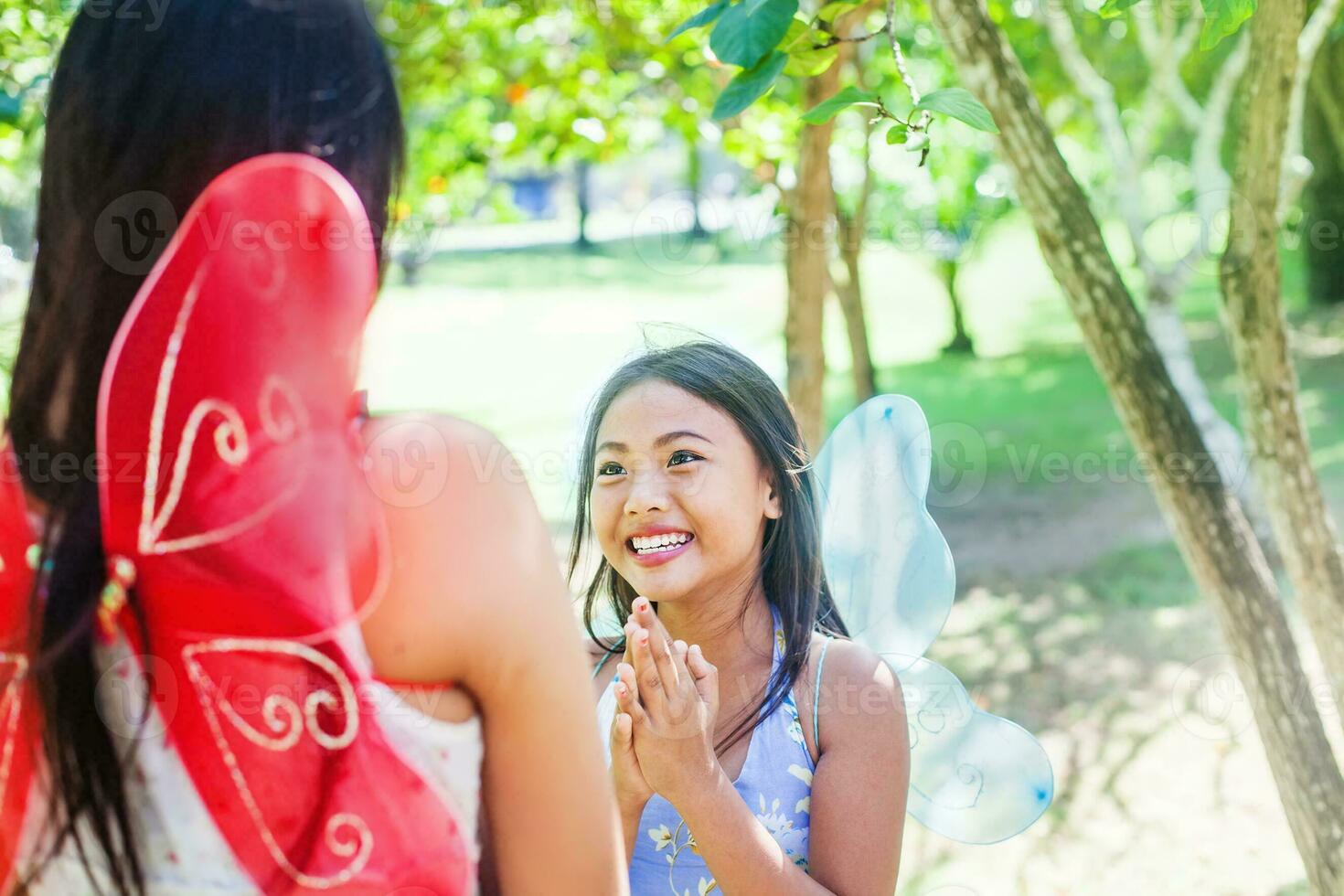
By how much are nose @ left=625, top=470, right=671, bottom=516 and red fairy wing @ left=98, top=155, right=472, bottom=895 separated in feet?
2.62

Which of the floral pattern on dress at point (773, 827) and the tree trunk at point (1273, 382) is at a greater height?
the tree trunk at point (1273, 382)

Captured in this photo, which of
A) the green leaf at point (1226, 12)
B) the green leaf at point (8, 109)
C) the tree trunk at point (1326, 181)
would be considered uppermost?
the tree trunk at point (1326, 181)

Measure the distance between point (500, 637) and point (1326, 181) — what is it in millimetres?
13107

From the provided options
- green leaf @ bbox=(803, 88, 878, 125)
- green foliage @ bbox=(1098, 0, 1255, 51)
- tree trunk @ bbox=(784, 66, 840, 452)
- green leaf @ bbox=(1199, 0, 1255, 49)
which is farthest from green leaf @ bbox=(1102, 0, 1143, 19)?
tree trunk @ bbox=(784, 66, 840, 452)

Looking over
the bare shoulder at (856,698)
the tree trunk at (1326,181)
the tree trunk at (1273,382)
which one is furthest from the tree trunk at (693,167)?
the tree trunk at (1326,181)

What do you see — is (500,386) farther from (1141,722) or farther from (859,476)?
(859,476)

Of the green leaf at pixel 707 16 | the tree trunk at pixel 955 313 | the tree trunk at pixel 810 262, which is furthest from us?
the tree trunk at pixel 955 313

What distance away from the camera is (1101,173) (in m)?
16.5

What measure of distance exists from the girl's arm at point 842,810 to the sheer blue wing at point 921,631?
7.0 inches

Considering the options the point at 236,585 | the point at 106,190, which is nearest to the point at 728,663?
the point at 236,585

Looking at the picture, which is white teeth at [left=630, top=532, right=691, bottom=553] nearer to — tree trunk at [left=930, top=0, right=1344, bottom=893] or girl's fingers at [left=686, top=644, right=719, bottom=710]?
girl's fingers at [left=686, top=644, right=719, bottom=710]

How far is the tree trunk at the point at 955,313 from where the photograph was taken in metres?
13.2

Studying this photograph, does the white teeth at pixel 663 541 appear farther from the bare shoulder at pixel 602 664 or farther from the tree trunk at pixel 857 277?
the tree trunk at pixel 857 277

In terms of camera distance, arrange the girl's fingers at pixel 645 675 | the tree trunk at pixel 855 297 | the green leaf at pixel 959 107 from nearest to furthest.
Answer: the girl's fingers at pixel 645 675, the green leaf at pixel 959 107, the tree trunk at pixel 855 297
